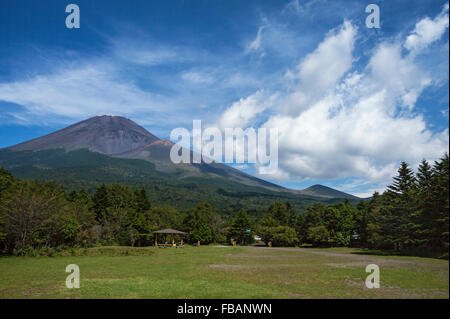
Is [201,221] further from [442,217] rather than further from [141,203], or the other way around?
[442,217]

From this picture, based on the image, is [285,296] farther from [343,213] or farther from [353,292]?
[343,213]

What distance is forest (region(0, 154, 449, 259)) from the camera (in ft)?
45.9

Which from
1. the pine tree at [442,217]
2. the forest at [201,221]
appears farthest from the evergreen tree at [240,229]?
the pine tree at [442,217]

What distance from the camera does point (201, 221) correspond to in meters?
51.8

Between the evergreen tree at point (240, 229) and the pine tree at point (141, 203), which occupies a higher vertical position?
the pine tree at point (141, 203)

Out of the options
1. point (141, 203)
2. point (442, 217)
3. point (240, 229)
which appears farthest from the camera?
point (240, 229)

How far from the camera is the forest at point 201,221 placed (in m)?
14.0

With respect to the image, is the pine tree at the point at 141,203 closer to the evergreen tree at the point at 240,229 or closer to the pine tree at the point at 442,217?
the evergreen tree at the point at 240,229

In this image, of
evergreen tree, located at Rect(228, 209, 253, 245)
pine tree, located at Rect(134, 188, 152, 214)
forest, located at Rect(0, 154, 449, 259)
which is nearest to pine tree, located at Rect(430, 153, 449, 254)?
forest, located at Rect(0, 154, 449, 259)

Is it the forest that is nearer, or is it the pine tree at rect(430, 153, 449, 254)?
the pine tree at rect(430, 153, 449, 254)

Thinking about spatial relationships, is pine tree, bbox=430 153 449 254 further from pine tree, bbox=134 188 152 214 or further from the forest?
pine tree, bbox=134 188 152 214

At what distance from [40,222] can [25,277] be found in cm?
1542

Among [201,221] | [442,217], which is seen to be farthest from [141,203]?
[442,217]
